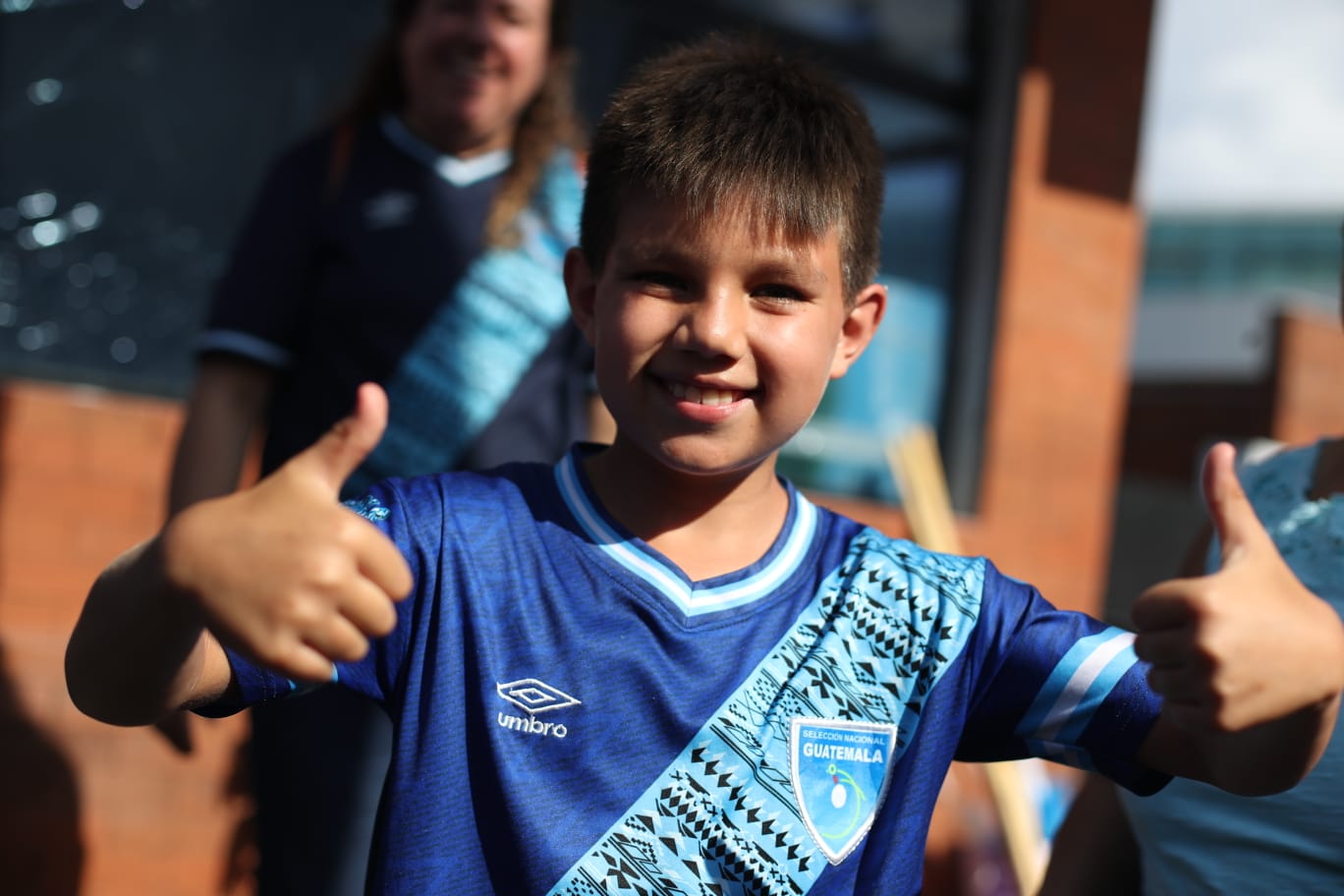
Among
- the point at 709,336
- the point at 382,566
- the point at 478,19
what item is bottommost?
the point at 382,566

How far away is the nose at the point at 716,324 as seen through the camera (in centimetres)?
136

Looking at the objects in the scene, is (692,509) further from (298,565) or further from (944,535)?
(944,535)

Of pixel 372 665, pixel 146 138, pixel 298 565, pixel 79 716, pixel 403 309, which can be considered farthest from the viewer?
pixel 146 138

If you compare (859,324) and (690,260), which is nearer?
(690,260)

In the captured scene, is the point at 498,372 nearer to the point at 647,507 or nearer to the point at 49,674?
the point at 647,507

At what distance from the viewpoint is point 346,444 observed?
1.01 metres

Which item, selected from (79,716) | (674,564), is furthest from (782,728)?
(79,716)

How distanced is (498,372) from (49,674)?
143 cm

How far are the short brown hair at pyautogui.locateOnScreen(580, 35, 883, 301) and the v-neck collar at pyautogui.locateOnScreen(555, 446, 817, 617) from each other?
282 millimetres

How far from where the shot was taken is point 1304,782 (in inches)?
59.2

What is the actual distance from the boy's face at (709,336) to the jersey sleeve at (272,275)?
699 millimetres

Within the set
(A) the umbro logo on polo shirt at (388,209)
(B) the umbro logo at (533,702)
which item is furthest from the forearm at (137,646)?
(A) the umbro logo on polo shirt at (388,209)

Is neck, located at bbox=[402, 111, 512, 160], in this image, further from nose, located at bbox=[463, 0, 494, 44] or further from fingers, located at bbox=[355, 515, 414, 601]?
fingers, located at bbox=[355, 515, 414, 601]

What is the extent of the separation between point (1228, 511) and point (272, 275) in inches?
54.8
